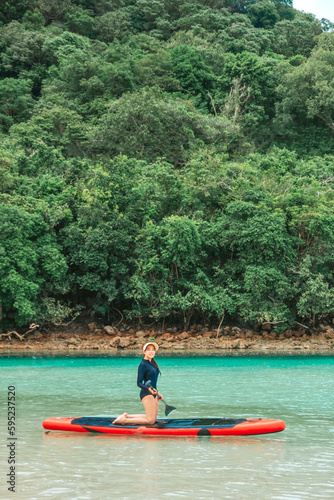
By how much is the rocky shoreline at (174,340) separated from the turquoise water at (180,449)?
10091mm

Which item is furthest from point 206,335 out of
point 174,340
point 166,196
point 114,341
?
point 166,196

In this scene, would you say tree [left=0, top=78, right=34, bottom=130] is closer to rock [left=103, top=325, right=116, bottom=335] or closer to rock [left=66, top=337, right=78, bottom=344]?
rock [left=103, top=325, right=116, bottom=335]

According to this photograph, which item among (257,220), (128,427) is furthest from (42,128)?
(128,427)

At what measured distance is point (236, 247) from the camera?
30531mm

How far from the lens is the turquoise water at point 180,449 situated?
21.6 ft

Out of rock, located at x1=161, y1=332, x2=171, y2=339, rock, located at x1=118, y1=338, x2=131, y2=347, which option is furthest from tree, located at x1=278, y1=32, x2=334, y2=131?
rock, located at x1=118, y1=338, x2=131, y2=347

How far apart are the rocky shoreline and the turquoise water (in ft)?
33.1

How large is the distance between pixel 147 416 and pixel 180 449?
0.91 metres

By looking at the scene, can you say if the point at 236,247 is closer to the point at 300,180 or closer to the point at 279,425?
the point at 300,180

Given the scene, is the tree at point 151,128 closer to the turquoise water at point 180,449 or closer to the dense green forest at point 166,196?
the dense green forest at point 166,196

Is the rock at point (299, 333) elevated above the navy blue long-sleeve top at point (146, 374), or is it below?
below

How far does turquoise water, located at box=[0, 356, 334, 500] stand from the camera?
21.6 feet

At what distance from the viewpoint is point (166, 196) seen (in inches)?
1256

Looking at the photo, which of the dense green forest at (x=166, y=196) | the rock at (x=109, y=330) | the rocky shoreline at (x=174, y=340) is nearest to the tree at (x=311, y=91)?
the dense green forest at (x=166, y=196)
